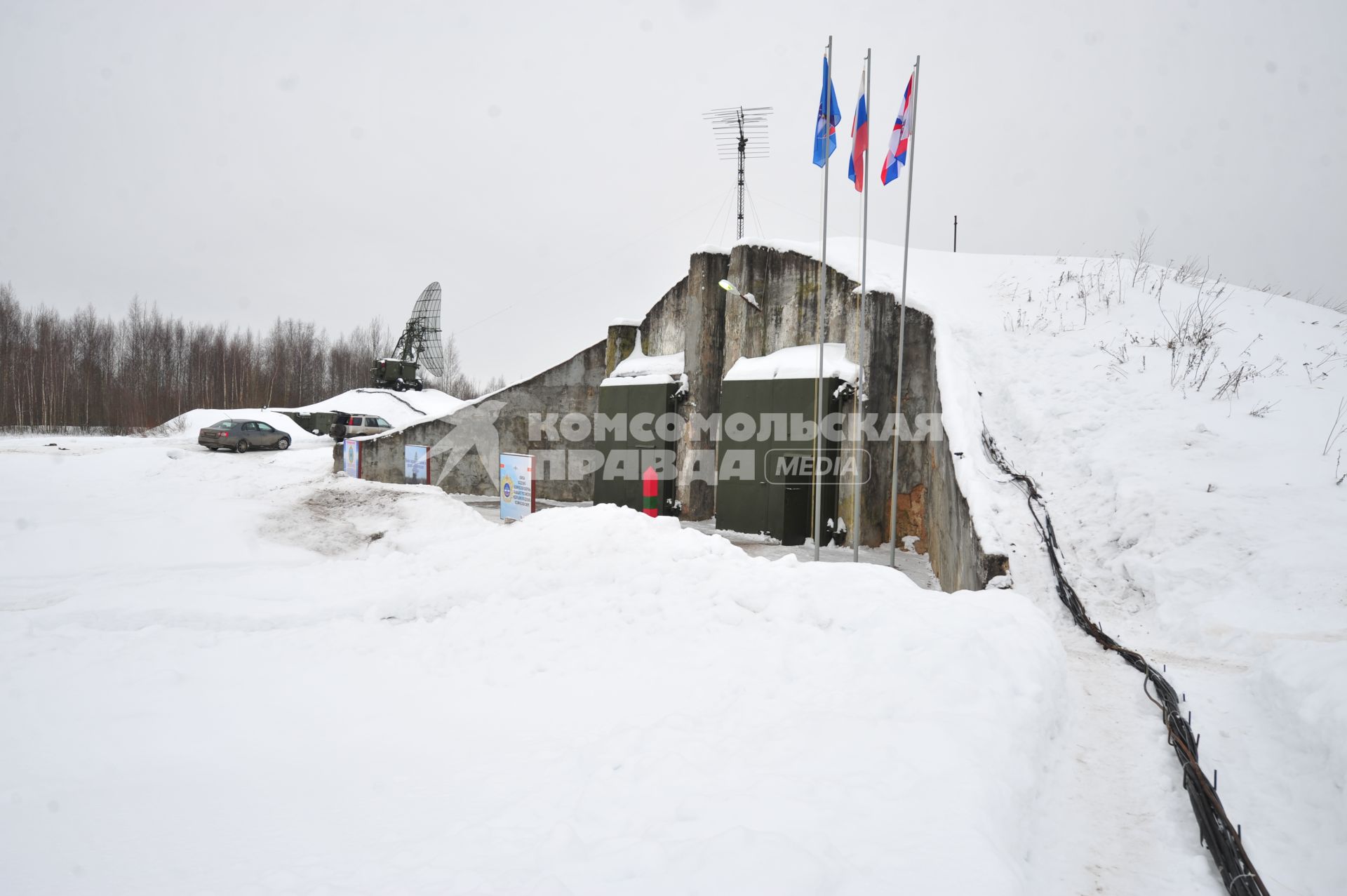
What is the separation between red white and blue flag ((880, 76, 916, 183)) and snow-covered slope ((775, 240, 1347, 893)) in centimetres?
339

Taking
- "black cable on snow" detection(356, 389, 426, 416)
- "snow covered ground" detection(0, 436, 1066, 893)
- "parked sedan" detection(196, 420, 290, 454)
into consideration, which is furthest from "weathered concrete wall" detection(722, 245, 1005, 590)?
"black cable on snow" detection(356, 389, 426, 416)

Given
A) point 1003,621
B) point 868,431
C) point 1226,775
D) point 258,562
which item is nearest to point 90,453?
point 258,562

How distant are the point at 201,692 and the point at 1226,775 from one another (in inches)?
320

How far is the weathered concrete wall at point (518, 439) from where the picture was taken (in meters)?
20.8

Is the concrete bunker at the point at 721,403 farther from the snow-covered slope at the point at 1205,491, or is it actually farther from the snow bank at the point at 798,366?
the snow-covered slope at the point at 1205,491

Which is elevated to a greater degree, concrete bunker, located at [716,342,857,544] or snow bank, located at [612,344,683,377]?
snow bank, located at [612,344,683,377]

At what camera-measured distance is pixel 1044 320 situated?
42.6ft

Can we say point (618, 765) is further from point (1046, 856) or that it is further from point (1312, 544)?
point (1312, 544)

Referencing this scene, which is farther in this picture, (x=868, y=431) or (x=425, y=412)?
(x=425, y=412)

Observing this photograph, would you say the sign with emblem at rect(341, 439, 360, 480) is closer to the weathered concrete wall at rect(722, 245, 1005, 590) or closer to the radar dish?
the weathered concrete wall at rect(722, 245, 1005, 590)

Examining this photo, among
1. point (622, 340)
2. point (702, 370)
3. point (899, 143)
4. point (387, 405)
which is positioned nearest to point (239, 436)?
point (387, 405)

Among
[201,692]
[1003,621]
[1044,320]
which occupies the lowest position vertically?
[201,692]

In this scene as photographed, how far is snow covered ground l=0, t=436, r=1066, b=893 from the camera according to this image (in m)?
3.24

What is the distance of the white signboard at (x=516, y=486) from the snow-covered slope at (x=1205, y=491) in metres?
8.48
